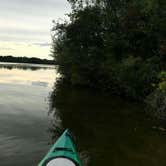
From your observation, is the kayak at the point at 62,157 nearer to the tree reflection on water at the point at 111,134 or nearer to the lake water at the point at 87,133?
the lake water at the point at 87,133

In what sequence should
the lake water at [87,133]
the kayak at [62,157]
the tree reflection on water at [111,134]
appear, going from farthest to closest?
the tree reflection on water at [111,134] → the lake water at [87,133] → the kayak at [62,157]

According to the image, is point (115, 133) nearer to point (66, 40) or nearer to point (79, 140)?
point (79, 140)

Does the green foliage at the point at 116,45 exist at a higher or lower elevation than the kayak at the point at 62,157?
higher

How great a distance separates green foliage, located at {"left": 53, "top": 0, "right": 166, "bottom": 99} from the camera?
2562cm

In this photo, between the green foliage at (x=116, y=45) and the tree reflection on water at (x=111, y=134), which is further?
the green foliage at (x=116, y=45)

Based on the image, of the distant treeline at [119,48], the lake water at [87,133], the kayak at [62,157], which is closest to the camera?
the kayak at [62,157]

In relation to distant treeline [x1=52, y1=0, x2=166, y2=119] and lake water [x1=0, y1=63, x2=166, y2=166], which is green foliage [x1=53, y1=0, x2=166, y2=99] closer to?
distant treeline [x1=52, y1=0, x2=166, y2=119]

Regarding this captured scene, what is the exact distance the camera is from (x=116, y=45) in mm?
30469


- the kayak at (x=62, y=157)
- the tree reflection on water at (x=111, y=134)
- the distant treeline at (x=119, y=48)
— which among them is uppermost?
the distant treeline at (x=119, y=48)

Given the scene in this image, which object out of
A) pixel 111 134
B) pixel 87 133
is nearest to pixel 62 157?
pixel 87 133

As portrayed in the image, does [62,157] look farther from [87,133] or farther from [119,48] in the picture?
[119,48]

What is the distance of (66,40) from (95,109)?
57.5ft

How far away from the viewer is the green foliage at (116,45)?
2562 cm

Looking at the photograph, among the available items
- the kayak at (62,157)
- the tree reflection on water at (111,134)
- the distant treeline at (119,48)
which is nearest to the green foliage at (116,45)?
the distant treeline at (119,48)
